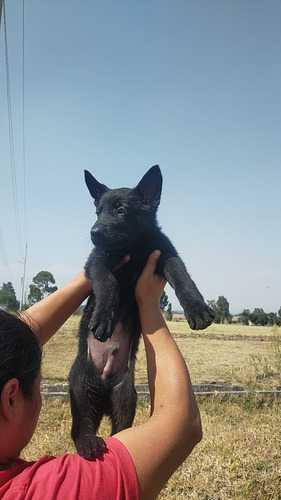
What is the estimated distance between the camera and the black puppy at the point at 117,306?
231 cm

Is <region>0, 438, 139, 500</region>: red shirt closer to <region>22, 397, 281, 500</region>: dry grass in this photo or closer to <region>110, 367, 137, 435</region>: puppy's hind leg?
<region>110, 367, 137, 435</region>: puppy's hind leg

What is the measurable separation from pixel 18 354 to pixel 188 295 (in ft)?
4.46

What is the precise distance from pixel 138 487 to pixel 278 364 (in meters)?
8.86

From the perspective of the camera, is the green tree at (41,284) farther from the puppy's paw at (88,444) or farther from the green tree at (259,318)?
the puppy's paw at (88,444)

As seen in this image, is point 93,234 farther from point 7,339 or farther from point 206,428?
point 206,428

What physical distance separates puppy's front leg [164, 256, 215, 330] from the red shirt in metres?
1.01

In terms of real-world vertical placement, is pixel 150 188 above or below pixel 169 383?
above

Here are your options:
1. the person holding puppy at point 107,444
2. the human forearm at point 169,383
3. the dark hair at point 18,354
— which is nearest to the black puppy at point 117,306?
the human forearm at point 169,383

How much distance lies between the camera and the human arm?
1312 mm

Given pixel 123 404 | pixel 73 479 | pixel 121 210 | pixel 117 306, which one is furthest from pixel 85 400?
pixel 121 210

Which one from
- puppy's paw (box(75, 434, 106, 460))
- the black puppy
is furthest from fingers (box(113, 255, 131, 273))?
puppy's paw (box(75, 434, 106, 460))

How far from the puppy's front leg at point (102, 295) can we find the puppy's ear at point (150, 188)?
68 centimetres

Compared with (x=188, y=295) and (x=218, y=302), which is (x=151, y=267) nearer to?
(x=188, y=295)

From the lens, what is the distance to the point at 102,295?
240 cm
